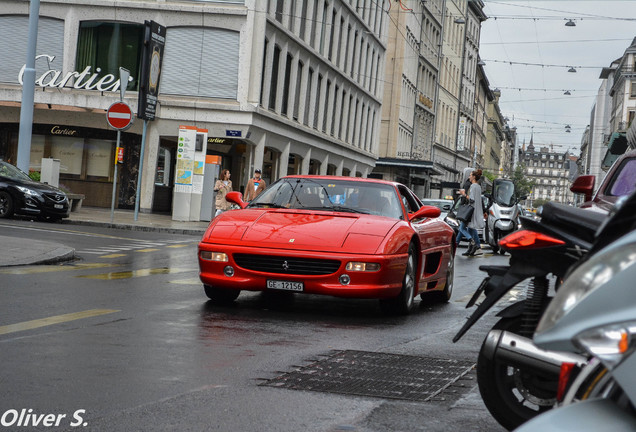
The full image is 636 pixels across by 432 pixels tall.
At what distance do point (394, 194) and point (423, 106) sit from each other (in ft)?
230

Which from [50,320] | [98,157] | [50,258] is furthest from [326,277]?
[98,157]

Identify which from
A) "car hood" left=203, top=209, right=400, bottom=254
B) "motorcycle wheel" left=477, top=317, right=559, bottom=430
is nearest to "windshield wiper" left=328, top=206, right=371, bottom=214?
"car hood" left=203, top=209, right=400, bottom=254

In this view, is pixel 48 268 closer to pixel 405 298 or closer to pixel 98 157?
pixel 405 298

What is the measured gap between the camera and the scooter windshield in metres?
31.4

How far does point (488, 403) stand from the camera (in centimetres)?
472

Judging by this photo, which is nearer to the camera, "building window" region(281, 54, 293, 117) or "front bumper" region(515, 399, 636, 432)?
"front bumper" region(515, 399, 636, 432)

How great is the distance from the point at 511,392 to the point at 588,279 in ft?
7.70

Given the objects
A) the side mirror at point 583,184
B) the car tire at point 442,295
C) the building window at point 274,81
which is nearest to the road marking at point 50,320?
the car tire at point 442,295

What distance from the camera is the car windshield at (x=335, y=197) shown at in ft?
35.8

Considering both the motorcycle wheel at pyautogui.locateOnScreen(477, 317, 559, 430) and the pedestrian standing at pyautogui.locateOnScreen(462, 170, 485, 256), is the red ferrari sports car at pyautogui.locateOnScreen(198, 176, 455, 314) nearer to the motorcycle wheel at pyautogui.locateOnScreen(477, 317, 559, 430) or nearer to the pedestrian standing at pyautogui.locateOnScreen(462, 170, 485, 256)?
the motorcycle wheel at pyautogui.locateOnScreen(477, 317, 559, 430)

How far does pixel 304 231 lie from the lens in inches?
386

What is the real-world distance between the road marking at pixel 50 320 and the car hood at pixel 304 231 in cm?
147

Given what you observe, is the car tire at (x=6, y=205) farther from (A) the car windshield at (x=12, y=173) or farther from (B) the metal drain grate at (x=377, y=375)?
(B) the metal drain grate at (x=377, y=375)

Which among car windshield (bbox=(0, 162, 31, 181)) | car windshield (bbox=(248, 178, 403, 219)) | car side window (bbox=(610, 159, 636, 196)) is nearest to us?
car side window (bbox=(610, 159, 636, 196))
